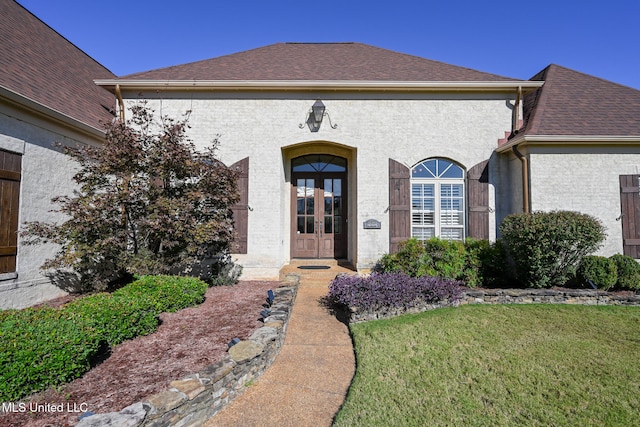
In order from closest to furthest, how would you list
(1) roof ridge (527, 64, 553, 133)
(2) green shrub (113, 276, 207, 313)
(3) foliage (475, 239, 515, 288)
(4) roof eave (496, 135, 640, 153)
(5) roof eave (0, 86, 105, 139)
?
(2) green shrub (113, 276, 207, 313)
(5) roof eave (0, 86, 105, 139)
(3) foliage (475, 239, 515, 288)
(4) roof eave (496, 135, 640, 153)
(1) roof ridge (527, 64, 553, 133)

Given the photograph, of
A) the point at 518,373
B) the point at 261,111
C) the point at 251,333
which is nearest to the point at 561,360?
the point at 518,373

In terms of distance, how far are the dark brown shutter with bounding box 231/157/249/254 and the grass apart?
3851 millimetres

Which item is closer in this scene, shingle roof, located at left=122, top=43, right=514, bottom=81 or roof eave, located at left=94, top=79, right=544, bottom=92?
roof eave, located at left=94, top=79, right=544, bottom=92

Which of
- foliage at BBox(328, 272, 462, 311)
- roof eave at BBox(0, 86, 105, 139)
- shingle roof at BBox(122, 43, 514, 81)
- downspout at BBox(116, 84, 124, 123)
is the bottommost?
foliage at BBox(328, 272, 462, 311)

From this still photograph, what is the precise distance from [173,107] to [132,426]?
740cm

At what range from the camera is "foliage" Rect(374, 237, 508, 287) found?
657cm

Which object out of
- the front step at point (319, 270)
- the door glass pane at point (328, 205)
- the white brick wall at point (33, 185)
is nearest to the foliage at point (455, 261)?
the front step at point (319, 270)

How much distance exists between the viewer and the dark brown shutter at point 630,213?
7.00m

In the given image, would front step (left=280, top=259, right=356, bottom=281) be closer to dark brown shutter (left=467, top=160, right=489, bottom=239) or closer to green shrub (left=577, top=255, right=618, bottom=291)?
dark brown shutter (left=467, top=160, right=489, bottom=239)

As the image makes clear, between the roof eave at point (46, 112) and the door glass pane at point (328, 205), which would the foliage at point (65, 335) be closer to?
the roof eave at point (46, 112)

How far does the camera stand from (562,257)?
6363mm

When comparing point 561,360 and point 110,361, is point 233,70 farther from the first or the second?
point 561,360

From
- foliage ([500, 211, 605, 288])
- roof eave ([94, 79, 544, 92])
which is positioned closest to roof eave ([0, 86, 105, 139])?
roof eave ([94, 79, 544, 92])

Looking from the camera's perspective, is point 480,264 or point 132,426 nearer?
point 132,426
